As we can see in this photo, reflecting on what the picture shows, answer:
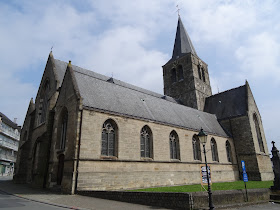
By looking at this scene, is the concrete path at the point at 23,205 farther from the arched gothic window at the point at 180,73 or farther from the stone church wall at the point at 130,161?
the arched gothic window at the point at 180,73

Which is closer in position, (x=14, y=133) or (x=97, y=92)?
(x=97, y=92)

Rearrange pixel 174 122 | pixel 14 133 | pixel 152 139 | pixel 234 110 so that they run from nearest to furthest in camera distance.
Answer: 1. pixel 152 139
2. pixel 174 122
3. pixel 234 110
4. pixel 14 133

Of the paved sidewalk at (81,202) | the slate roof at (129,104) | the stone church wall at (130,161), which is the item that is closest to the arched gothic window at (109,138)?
the stone church wall at (130,161)

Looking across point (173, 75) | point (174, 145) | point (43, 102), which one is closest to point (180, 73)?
point (173, 75)

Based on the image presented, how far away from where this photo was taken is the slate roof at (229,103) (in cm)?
2852

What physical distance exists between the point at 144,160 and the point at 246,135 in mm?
16858

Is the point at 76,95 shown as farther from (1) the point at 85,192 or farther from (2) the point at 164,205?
(2) the point at 164,205

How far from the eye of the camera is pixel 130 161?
589 inches

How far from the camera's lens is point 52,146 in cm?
1611

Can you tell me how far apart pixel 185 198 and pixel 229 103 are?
1019 inches

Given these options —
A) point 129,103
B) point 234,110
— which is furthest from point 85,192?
point 234,110

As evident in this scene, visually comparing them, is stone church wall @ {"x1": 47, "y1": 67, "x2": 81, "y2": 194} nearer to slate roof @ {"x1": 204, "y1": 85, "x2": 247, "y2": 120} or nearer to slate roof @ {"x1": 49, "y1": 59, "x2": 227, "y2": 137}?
slate roof @ {"x1": 49, "y1": 59, "x2": 227, "y2": 137}

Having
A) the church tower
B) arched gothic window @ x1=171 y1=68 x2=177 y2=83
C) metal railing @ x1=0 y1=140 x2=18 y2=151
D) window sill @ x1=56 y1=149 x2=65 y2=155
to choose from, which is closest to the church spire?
the church tower

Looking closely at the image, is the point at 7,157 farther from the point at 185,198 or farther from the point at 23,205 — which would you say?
the point at 185,198
